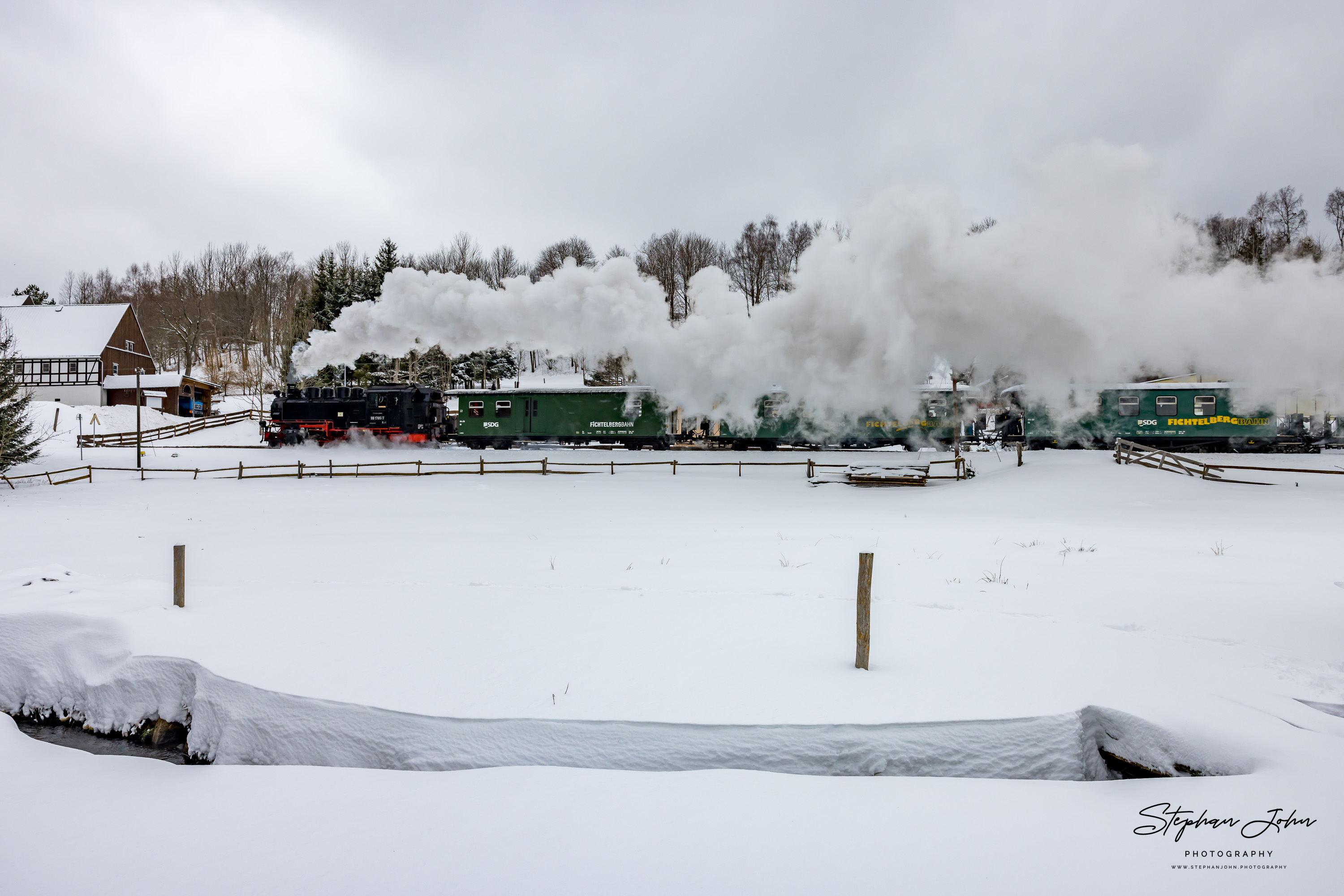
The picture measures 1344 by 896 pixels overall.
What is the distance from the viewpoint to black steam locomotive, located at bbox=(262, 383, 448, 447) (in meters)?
33.4

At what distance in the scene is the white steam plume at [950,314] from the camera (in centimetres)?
1568

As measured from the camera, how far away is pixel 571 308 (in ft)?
75.4

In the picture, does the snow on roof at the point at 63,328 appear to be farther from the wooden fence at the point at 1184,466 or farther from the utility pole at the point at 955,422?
the wooden fence at the point at 1184,466

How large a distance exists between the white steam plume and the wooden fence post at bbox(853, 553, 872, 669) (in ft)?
45.6

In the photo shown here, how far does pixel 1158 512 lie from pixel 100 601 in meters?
19.3

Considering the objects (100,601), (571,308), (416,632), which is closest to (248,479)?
(571,308)

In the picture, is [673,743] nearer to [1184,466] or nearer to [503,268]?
[1184,466]

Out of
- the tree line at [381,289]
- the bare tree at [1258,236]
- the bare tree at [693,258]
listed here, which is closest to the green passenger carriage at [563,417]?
the tree line at [381,289]

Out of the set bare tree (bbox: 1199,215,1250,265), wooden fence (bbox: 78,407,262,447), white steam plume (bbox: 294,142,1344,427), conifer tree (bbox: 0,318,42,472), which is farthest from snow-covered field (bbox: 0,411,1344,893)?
bare tree (bbox: 1199,215,1250,265)

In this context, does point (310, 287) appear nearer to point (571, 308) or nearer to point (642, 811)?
point (571, 308)

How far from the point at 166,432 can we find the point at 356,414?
48.3 ft

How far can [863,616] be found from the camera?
5691 mm

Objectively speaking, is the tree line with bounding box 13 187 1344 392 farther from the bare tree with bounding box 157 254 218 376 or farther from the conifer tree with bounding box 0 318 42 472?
the conifer tree with bounding box 0 318 42 472

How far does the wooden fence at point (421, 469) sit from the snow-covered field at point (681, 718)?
44.5 ft
